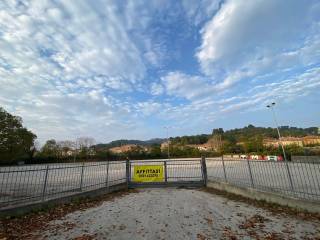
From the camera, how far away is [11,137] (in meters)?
55.4

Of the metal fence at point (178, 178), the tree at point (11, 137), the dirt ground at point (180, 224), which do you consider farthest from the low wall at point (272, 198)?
the tree at point (11, 137)

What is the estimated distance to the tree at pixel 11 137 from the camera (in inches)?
2133

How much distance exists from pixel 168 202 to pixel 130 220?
3.11 meters

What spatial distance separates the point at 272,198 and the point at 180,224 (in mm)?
4279

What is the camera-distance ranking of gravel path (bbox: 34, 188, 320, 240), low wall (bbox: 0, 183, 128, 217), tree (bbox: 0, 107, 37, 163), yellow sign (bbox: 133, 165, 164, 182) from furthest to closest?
tree (bbox: 0, 107, 37, 163), yellow sign (bbox: 133, 165, 164, 182), low wall (bbox: 0, 183, 128, 217), gravel path (bbox: 34, 188, 320, 240)

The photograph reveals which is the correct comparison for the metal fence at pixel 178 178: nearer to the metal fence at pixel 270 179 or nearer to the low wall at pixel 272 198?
the metal fence at pixel 270 179

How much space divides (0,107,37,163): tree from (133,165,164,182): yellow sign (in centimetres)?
5067

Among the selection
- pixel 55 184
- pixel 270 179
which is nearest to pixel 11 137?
pixel 55 184

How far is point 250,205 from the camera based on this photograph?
916 cm

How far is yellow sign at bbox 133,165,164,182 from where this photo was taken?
15.8 m

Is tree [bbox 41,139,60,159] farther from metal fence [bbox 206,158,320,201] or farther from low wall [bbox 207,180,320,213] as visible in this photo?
low wall [bbox 207,180,320,213]

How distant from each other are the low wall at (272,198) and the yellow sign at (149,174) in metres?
4.02

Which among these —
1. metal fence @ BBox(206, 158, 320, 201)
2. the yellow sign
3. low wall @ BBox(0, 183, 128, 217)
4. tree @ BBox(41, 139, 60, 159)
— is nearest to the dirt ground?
low wall @ BBox(0, 183, 128, 217)

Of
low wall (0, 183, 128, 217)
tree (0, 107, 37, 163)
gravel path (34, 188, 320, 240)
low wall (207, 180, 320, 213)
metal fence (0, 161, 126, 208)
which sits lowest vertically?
gravel path (34, 188, 320, 240)
